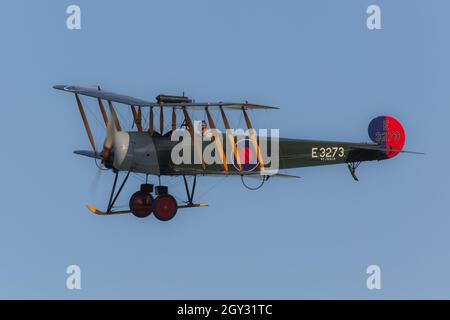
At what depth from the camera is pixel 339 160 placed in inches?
1328

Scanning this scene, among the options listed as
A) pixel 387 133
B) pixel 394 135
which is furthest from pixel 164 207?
pixel 394 135

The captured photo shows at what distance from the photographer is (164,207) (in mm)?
30641

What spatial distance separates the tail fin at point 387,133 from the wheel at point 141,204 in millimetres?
7816

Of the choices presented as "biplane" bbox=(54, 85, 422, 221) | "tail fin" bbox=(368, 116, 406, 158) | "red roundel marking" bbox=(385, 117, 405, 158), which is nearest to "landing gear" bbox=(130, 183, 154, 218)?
"biplane" bbox=(54, 85, 422, 221)

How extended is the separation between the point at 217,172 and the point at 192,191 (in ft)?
4.82

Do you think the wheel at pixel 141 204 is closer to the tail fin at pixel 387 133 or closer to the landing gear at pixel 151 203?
the landing gear at pixel 151 203

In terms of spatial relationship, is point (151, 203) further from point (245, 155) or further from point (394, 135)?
point (394, 135)

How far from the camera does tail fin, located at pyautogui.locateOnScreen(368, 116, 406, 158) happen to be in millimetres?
34750

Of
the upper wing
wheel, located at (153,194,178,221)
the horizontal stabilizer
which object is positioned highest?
the upper wing

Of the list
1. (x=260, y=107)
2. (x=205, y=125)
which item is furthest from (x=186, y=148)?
(x=260, y=107)

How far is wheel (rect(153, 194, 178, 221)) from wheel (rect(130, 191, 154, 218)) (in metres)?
0.97

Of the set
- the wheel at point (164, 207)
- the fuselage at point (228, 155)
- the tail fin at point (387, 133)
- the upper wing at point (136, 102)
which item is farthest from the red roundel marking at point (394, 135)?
the wheel at point (164, 207)

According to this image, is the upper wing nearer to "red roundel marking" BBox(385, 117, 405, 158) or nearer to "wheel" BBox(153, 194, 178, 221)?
"wheel" BBox(153, 194, 178, 221)

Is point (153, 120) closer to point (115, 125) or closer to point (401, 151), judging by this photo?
point (115, 125)
